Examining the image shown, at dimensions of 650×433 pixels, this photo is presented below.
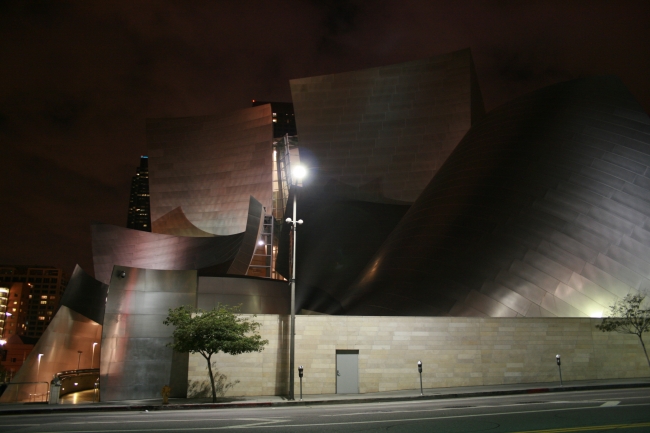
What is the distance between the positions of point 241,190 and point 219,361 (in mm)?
25427

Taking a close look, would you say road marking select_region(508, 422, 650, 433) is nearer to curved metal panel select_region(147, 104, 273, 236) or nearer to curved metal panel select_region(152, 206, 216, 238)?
curved metal panel select_region(147, 104, 273, 236)

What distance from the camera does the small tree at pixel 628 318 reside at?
1734cm

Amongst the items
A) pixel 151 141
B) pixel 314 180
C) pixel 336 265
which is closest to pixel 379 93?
pixel 314 180

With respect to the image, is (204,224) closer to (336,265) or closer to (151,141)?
(151,141)

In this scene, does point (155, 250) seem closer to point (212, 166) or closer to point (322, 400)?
point (212, 166)

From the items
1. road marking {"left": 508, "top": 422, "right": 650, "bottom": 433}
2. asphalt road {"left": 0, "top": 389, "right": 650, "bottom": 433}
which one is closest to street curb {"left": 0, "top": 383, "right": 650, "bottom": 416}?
asphalt road {"left": 0, "top": 389, "right": 650, "bottom": 433}

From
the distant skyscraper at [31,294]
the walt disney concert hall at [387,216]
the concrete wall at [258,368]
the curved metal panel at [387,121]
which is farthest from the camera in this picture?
the distant skyscraper at [31,294]

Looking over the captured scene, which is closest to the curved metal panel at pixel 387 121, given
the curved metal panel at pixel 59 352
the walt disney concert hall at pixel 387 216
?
the walt disney concert hall at pixel 387 216

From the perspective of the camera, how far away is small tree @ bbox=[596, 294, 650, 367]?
17.3m

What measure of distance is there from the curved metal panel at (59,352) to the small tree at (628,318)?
21.6m

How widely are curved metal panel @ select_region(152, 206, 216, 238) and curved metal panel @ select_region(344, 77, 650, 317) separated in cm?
2091

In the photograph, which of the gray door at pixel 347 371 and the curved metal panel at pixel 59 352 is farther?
the curved metal panel at pixel 59 352

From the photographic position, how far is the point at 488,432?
7160 millimetres

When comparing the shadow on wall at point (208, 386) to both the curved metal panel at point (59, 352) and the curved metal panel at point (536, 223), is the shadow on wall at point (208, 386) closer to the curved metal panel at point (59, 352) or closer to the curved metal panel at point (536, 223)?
the curved metal panel at point (536, 223)
